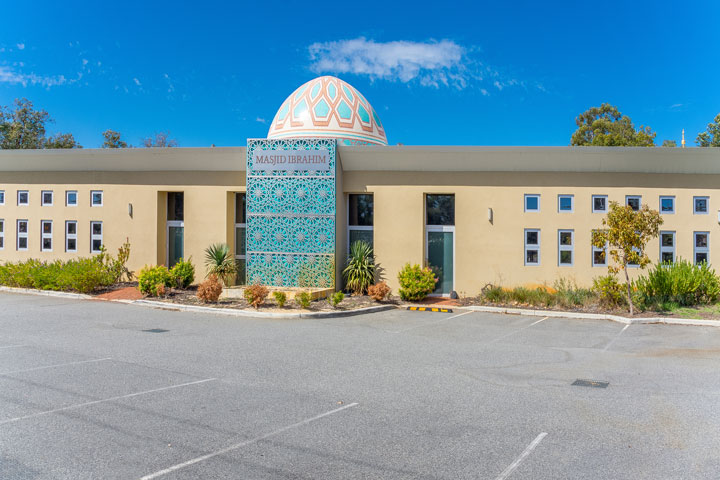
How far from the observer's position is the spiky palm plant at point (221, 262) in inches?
719

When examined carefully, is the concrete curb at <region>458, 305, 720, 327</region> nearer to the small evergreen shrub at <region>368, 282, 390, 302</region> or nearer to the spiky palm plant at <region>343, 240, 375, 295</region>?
the small evergreen shrub at <region>368, 282, 390, 302</region>

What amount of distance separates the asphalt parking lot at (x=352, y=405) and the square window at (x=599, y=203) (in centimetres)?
695

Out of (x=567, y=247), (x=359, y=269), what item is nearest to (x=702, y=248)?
(x=567, y=247)

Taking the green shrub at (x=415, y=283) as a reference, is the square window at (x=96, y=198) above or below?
above

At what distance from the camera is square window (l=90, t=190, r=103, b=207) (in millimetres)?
20703

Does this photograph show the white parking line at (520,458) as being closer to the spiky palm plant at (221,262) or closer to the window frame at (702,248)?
the spiky palm plant at (221,262)

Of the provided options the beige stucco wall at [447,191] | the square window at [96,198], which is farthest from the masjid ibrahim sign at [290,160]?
the square window at [96,198]

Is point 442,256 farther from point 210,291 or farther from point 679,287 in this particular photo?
point 210,291

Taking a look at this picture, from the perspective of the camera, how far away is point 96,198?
68.0 ft

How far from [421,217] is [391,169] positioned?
2039mm

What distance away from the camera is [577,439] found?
5059 millimetres

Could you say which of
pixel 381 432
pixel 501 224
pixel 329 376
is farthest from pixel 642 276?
pixel 381 432

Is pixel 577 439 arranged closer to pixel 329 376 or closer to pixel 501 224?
pixel 329 376

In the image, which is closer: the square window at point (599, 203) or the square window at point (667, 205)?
the square window at point (667, 205)
